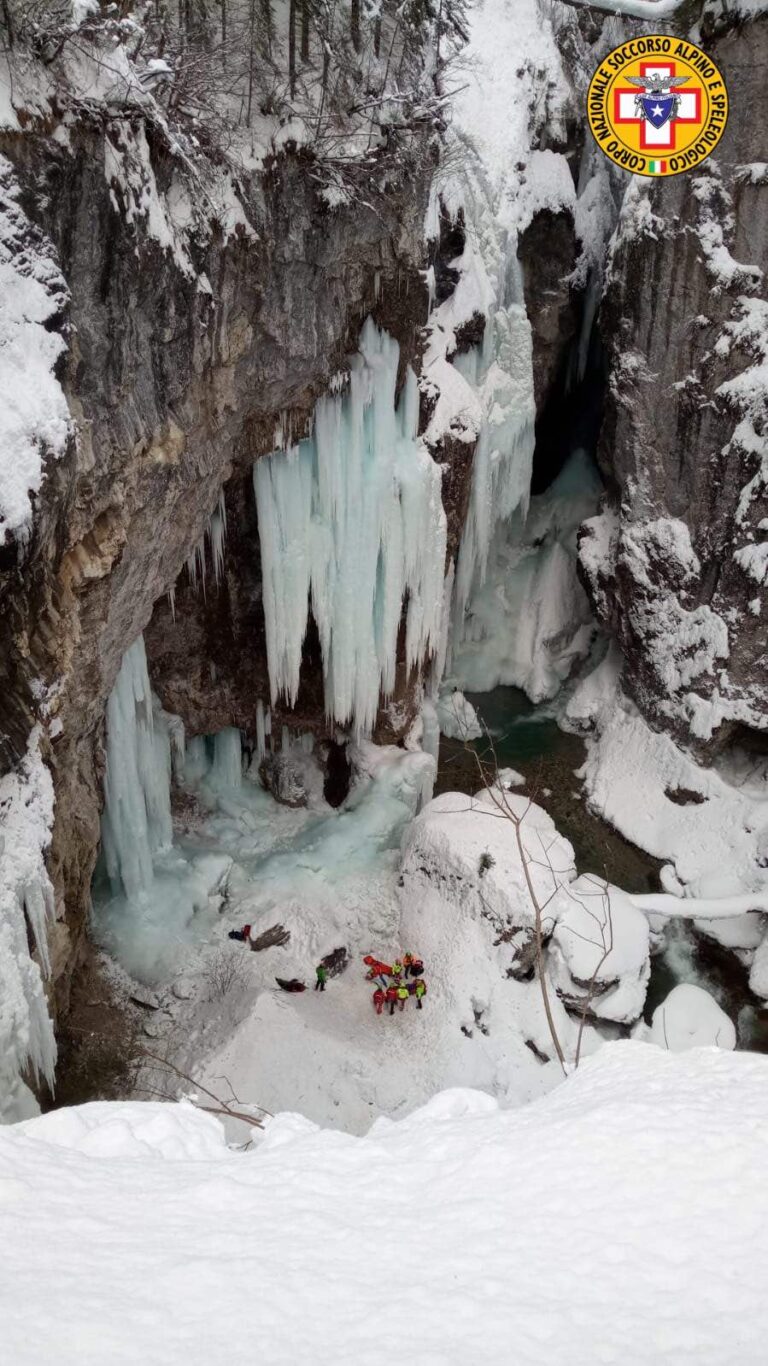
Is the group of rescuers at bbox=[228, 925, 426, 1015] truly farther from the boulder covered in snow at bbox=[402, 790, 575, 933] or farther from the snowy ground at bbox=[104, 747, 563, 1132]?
the boulder covered in snow at bbox=[402, 790, 575, 933]

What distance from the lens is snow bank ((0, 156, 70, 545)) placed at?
5543 millimetres

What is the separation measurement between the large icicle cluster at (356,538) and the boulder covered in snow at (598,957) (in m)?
3.95

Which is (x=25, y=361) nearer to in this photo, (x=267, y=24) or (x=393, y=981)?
(x=267, y=24)

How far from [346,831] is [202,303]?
23.4 feet

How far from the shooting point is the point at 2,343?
18.4ft

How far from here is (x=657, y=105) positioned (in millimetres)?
10055

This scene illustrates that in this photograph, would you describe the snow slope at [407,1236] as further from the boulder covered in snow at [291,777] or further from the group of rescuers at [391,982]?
the boulder covered in snow at [291,777]

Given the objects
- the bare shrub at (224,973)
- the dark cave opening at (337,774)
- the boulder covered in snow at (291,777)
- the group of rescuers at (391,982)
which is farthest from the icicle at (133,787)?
the dark cave opening at (337,774)

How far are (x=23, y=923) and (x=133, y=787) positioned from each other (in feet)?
12.2

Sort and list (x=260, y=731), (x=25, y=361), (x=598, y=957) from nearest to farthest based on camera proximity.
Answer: (x=25, y=361) < (x=598, y=957) < (x=260, y=731)

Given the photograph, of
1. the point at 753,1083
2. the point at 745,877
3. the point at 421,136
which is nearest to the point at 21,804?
the point at 753,1083

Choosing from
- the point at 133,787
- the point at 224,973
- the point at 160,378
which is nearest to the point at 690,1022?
the point at 224,973

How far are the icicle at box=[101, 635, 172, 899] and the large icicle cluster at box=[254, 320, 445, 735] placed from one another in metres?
1.94

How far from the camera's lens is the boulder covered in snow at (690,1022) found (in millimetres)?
9539
